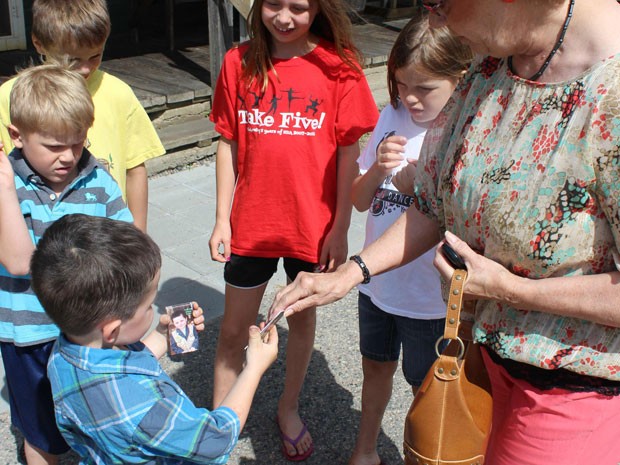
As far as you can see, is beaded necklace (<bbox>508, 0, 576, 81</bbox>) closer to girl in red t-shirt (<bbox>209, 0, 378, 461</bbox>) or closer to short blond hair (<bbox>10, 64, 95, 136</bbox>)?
girl in red t-shirt (<bbox>209, 0, 378, 461</bbox>)

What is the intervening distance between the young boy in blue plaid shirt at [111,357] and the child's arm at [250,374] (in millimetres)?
68

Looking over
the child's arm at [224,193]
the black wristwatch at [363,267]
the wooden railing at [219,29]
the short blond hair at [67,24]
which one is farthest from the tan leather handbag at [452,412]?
the wooden railing at [219,29]

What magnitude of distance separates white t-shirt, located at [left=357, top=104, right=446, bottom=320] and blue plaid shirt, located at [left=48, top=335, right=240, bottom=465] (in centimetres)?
99

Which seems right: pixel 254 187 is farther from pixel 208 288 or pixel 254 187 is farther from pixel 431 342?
pixel 208 288

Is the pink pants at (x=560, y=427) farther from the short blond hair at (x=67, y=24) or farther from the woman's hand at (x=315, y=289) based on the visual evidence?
the short blond hair at (x=67, y=24)

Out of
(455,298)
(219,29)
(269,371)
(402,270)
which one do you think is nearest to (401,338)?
(402,270)

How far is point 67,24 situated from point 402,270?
1515mm

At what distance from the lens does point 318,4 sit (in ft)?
9.06

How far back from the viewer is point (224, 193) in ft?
9.90

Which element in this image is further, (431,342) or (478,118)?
(431,342)

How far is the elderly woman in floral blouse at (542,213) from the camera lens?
5.15ft

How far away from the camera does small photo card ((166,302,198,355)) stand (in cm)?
213

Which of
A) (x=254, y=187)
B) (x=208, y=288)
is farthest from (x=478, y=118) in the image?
(x=208, y=288)

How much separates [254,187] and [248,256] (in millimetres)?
279
